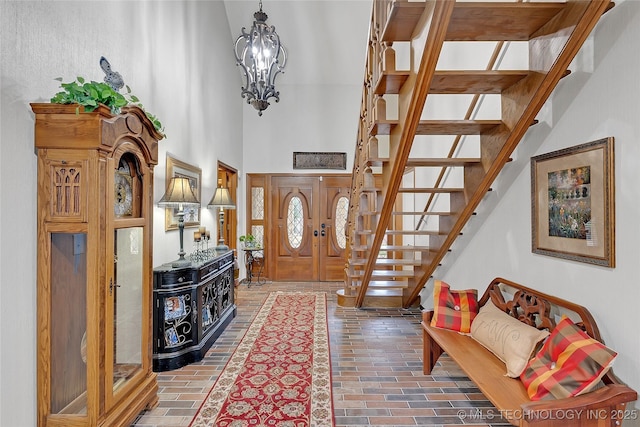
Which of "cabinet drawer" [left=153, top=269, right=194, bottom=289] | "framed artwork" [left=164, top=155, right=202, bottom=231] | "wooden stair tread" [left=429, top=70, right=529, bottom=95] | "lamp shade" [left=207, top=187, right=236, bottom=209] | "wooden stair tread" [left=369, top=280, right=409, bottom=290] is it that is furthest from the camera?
"wooden stair tread" [left=369, top=280, right=409, bottom=290]

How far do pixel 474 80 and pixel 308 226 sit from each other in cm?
509

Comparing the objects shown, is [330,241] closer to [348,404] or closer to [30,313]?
[348,404]

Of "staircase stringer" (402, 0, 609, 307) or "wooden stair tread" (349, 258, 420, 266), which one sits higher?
"staircase stringer" (402, 0, 609, 307)

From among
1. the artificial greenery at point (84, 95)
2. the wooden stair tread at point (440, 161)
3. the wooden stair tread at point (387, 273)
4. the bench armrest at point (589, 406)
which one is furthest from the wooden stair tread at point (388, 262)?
the artificial greenery at point (84, 95)

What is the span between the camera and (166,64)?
3584 millimetres

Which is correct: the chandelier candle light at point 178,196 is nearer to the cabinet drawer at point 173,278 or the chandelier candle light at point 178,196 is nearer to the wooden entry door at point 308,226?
the cabinet drawer at point 173,278

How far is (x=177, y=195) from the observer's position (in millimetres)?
3244

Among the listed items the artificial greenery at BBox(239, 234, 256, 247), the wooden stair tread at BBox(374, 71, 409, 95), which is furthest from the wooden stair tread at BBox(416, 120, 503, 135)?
the artificial greenery at BBox(239, 234, 256, 247)

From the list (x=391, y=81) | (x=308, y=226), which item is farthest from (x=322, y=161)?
(x=391, y=81)

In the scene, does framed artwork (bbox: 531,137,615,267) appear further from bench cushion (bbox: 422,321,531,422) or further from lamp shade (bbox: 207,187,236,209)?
lamp shade (bbox: 207,187,236,209)

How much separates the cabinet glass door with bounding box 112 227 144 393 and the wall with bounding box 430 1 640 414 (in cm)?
270

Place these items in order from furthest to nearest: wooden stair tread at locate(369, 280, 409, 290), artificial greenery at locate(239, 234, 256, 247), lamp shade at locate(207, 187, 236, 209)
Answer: artificial greenery at locate(239, 234, 256, 247) < wooden stair tread at locate(369, 280, 409, 290) < lamp shade at locate(207, 187, 236, 209)

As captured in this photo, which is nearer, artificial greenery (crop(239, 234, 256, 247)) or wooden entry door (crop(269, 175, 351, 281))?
artificial greenery (crop(239, 234, 256, 247))

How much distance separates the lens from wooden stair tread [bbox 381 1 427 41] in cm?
173
